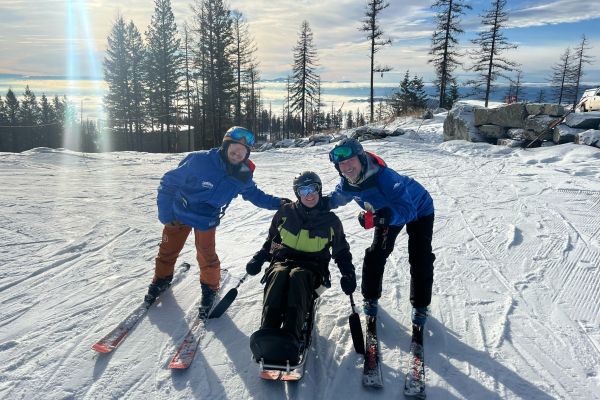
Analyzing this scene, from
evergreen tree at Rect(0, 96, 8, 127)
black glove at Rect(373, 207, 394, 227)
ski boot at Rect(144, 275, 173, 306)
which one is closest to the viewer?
black glove at Rect(373, 207, 394, 227)

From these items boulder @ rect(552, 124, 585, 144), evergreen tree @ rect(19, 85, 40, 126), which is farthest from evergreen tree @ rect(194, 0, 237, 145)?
evergreen tree @ rect(19, 85, 40, 126)

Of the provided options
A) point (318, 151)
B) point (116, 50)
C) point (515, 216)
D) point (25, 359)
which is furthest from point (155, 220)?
point (116, 50)

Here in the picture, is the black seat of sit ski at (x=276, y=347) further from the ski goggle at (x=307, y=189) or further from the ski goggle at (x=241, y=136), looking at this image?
the ski goggle at (x=241, y=136)

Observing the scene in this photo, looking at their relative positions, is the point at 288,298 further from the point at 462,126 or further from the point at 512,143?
the point at 462,126

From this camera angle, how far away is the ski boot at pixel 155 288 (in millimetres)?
4031

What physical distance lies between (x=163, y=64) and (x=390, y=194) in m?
30.6

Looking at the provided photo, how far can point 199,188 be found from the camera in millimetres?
3680

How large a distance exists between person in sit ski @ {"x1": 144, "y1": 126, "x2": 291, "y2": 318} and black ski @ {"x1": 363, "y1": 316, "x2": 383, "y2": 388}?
1631 millimetres

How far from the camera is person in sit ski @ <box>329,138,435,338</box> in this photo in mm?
3197

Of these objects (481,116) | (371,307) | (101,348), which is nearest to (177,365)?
(101,348)

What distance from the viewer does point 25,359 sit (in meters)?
3.14

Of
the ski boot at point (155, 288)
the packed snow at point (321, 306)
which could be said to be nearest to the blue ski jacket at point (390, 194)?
the packed snow at point (321, 306)

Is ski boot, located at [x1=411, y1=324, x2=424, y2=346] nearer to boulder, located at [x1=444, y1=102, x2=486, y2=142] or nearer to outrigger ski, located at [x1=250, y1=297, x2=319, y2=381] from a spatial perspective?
outrigger ski, located at [x1=250, y1=297, x2=319, y2=381]

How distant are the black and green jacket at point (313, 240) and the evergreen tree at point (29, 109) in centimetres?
5915
